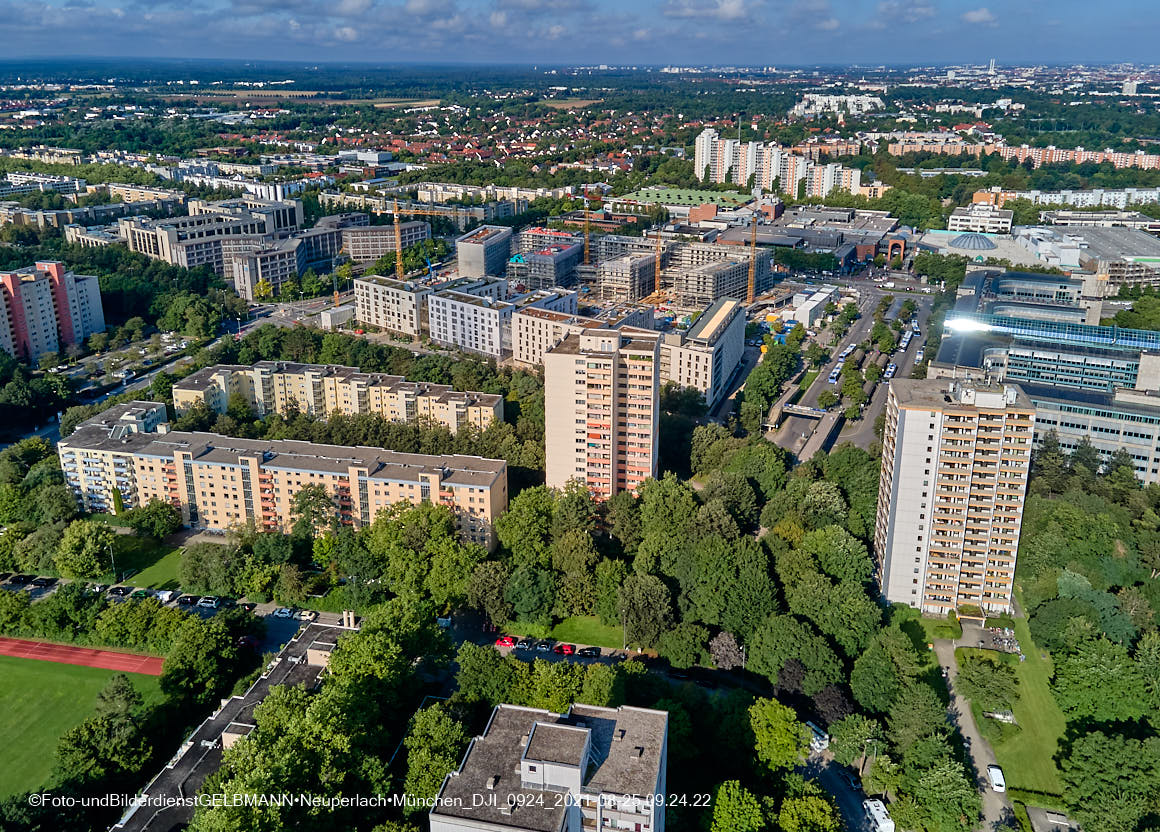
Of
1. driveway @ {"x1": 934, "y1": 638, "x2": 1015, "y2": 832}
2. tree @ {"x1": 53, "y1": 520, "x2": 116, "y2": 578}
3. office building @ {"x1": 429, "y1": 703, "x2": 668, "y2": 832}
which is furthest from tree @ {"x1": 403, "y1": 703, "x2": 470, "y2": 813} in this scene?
tree @ {"x1": 53, "y1": 520, "x2": 116, "y2": 578}

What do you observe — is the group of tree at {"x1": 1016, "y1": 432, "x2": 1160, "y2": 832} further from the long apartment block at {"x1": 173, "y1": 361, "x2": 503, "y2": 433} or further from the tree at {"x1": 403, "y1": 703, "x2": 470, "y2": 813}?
the long apartment block at {"x1": 173, "y1": 361, "x2": 503, "y2": 433}

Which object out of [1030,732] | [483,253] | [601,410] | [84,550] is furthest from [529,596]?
[483,253]

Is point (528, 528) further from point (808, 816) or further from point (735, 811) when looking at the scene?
point (808, 816)

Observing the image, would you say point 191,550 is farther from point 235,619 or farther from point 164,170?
point 164,170

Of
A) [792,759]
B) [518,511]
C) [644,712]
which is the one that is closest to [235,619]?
[518,511]

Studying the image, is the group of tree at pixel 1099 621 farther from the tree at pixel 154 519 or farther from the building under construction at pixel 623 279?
the building under construction at pixel 623 279

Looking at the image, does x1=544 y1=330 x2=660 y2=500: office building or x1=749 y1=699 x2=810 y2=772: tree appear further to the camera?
x1=544 y1=330 x2=660 y2=500: office building
